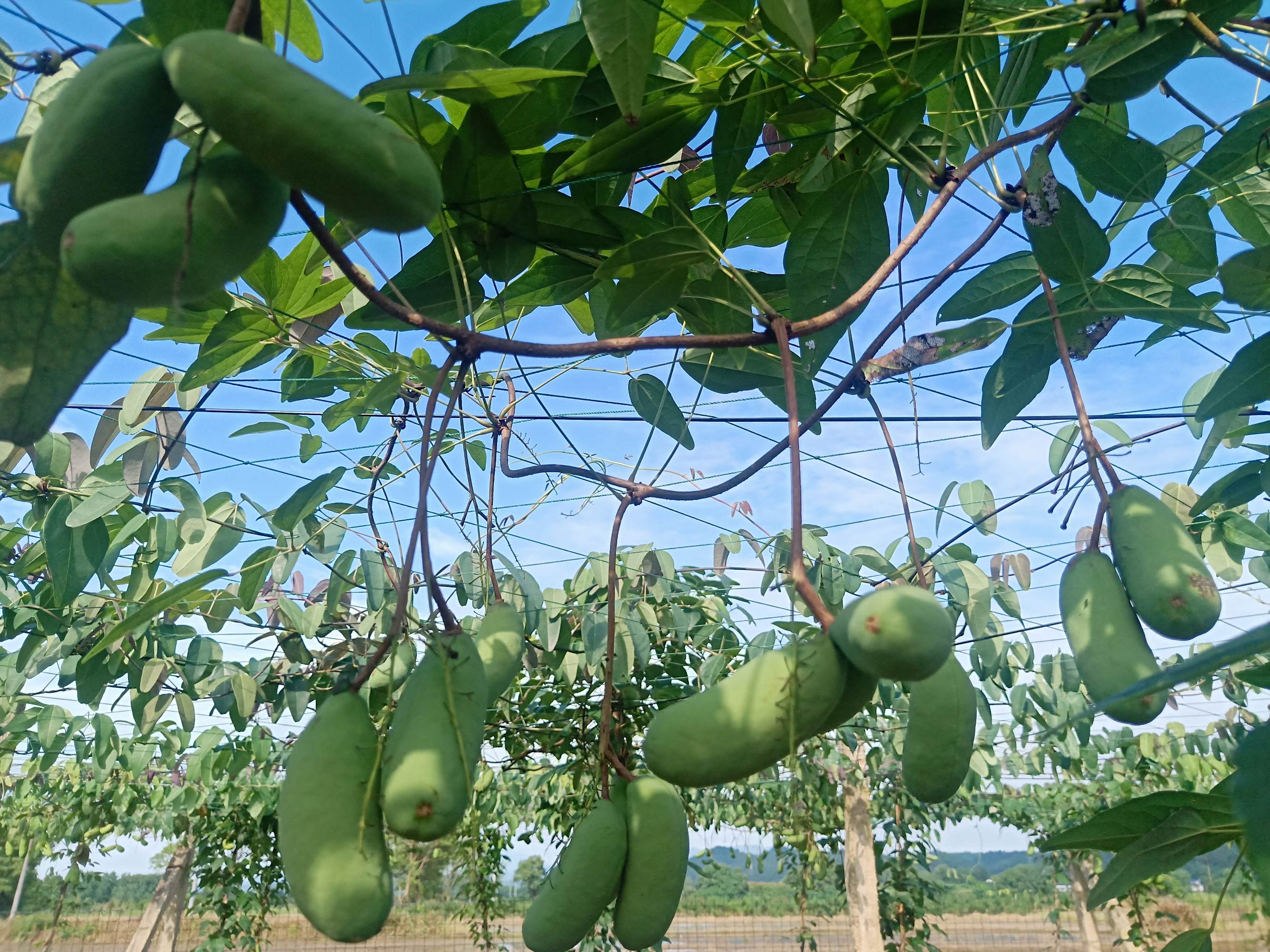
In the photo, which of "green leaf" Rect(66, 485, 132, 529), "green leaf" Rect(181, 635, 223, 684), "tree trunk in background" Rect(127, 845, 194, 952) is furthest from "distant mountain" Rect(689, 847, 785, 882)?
"tree trunk in background" Rect(127, 845, 194, 952)

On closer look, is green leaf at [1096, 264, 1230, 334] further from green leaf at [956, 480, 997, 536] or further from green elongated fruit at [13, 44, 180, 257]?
green leaf at [956, 480, 997, 536]

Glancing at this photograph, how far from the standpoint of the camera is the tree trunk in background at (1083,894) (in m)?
9.87

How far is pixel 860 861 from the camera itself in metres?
7.24

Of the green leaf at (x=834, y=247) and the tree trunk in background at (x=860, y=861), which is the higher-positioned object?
the green leaf at (x=834, y=247)

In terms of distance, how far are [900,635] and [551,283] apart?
759 mm

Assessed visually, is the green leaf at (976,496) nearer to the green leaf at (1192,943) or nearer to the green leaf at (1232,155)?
the green leaf at (1232,155)

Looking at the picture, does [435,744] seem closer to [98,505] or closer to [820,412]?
[820,412]

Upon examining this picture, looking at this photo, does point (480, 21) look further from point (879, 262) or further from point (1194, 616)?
point (1194, 616)

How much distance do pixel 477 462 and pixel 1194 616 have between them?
178cm

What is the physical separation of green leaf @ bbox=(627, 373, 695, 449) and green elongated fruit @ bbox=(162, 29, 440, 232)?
985 mm

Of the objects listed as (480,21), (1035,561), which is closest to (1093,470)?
(480,21)

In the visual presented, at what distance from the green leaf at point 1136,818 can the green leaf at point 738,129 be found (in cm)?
84

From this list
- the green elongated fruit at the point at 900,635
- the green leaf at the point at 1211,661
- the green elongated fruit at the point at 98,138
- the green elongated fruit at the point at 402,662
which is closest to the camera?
the green leaf at the point at 1211,661

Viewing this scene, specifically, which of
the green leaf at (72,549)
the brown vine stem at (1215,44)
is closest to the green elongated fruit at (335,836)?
the brown vine stem at (1215,44)
